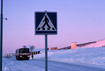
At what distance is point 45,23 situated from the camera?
744 cm

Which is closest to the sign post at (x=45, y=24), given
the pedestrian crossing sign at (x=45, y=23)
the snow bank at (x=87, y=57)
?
the pedestrian crossing sign at (x=45, y=23)

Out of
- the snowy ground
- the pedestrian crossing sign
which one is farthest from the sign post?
the snowy ground

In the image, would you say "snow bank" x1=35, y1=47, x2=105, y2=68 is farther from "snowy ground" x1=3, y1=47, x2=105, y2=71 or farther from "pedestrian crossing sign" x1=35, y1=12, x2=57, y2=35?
"pedestrian crossing sign" x1=35, y1=12, x2=57, y2=35

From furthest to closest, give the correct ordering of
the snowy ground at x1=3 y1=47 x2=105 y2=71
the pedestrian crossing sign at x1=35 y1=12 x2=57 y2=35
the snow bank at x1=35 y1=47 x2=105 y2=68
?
the snow bank at x1=35 y1=47 x2=105 y2=68 < the snowy ground at x1=3 y1=47 x2=105 y2=71 < the pedestrian crossing sign at x1=35 y1=12 x2=57 y2=35

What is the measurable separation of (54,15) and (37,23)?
53cm

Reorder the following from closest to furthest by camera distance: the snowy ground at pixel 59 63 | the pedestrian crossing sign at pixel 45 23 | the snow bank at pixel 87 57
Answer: the pedestrian crossing sign at pixel 45 23, the snowy ground at pixel 59 63, the snow bank at pixel 87 57

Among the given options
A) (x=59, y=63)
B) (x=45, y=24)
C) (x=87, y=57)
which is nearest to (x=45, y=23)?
(x=45, y=24)

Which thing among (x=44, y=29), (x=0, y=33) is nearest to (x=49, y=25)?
(x=44, y=29)

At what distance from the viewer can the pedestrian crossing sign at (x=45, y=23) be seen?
743 cm

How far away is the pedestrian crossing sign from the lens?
7434 millimetres

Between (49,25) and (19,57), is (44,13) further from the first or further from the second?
(19,57)

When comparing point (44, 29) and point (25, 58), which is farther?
point (25, 58)

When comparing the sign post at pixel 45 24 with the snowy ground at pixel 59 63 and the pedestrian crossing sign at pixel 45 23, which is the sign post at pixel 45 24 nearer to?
the pedestrian crossing sign at pixel 45 23

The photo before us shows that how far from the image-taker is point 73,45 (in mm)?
103438
